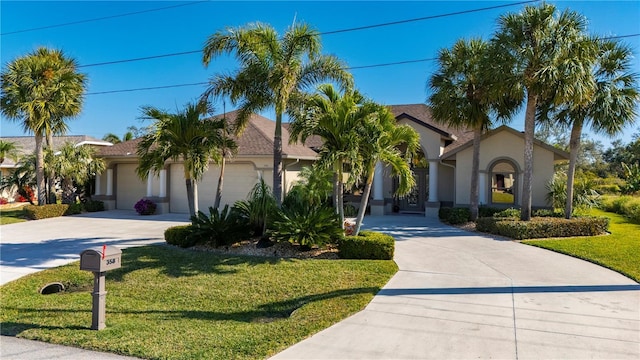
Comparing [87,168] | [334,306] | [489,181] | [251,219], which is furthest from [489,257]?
[87,168]

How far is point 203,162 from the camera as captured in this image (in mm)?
11188

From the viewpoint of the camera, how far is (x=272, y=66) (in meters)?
11.2

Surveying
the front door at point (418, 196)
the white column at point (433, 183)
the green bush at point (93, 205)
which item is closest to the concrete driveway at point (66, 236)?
the green bush at point (93, 205)

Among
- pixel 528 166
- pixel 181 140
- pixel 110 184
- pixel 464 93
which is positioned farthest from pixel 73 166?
pixel 528 166

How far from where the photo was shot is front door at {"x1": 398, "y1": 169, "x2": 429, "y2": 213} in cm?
2172

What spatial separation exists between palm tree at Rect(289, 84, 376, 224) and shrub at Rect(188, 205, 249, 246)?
2835mm

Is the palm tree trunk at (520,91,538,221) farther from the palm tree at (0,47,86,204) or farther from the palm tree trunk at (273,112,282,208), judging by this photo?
the palm tree at (0,47,86,204)

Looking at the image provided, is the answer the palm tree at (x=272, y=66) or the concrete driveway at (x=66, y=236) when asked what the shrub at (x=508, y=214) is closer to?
the palm tree at (x=272, y=66)

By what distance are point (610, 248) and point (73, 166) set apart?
22.4 meters

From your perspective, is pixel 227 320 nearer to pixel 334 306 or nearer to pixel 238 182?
pixel 334 306

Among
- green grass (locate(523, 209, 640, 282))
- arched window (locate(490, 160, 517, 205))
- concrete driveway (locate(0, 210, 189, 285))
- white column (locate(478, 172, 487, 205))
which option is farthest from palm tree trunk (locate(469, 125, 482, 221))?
concrete driveway (locate(0, 210, 189, 285))

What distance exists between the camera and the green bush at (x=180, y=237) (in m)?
11.5

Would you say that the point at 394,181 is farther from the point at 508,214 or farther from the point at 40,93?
the point at 40,93

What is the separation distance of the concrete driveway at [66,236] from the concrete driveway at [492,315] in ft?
26.0
